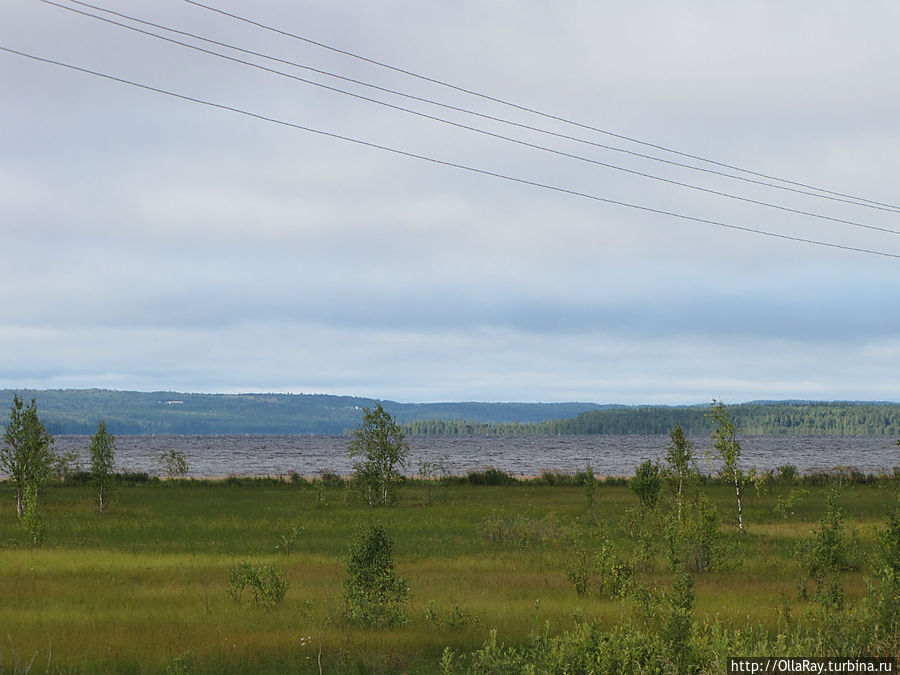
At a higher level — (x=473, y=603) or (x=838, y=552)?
(x=838, y=552)

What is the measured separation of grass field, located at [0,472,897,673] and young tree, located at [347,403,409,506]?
2.98 metres

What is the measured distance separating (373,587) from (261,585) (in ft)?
9.72

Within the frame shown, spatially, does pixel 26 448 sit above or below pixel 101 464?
above

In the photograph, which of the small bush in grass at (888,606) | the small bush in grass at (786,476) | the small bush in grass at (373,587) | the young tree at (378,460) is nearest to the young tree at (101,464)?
the young tree at (378,460)

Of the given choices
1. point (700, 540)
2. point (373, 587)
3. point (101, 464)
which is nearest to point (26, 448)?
point (101, 464)

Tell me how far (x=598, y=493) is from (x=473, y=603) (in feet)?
112

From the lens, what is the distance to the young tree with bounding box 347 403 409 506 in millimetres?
45812

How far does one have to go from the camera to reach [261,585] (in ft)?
60.3

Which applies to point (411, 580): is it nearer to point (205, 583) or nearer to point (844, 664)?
point (205, 583)

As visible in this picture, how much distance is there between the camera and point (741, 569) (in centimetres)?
2381

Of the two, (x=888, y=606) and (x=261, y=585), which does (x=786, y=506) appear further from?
(x=261, y=585)

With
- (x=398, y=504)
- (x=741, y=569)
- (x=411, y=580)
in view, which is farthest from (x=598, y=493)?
(x=411, y=580)

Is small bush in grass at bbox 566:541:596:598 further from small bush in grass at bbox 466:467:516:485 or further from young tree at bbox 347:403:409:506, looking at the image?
small bush in grass at bbox 466:467:516:485

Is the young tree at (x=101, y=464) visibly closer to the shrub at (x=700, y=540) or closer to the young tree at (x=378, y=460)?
the young tree at (x=378, y=460)
